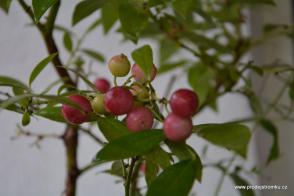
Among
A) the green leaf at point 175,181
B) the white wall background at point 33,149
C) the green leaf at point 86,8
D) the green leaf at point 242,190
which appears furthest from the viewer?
the white wall background at point 33,149

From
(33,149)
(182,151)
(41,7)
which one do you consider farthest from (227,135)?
(33,149)

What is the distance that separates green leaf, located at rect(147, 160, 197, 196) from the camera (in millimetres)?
231

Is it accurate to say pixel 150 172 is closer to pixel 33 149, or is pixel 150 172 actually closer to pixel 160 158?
pixel 160 158

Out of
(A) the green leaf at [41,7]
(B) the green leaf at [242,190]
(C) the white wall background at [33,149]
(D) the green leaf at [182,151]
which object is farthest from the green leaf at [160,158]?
(C) the white wall background at [33,149]

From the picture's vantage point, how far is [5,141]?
2.27 ft

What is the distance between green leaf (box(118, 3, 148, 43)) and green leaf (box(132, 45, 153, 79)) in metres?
0.06

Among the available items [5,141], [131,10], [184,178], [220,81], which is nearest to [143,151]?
[184,178]

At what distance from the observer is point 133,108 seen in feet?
0.83

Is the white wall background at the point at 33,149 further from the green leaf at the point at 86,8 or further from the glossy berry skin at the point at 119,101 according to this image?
the glossy berry skin at the point at 119,101

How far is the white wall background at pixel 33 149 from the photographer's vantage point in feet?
2.25

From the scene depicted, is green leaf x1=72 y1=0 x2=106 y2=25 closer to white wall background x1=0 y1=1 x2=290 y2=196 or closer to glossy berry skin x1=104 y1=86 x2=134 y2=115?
glossy berry skin x1=104 y1=86 x2=134 y2=115

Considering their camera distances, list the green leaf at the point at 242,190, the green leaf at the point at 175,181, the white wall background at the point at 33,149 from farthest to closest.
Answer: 1. the white wall background at the point at 33,149
2. the green leaf at the point at 242,190
3. the green leaf at the point at 175,181

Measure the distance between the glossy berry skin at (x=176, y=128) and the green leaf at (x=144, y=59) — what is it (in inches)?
1.4

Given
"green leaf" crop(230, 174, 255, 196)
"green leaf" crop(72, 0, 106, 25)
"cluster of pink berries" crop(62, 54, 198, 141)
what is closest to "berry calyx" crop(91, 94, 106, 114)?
"cluster of pink berries" crop(62, 54, 198, 141)
